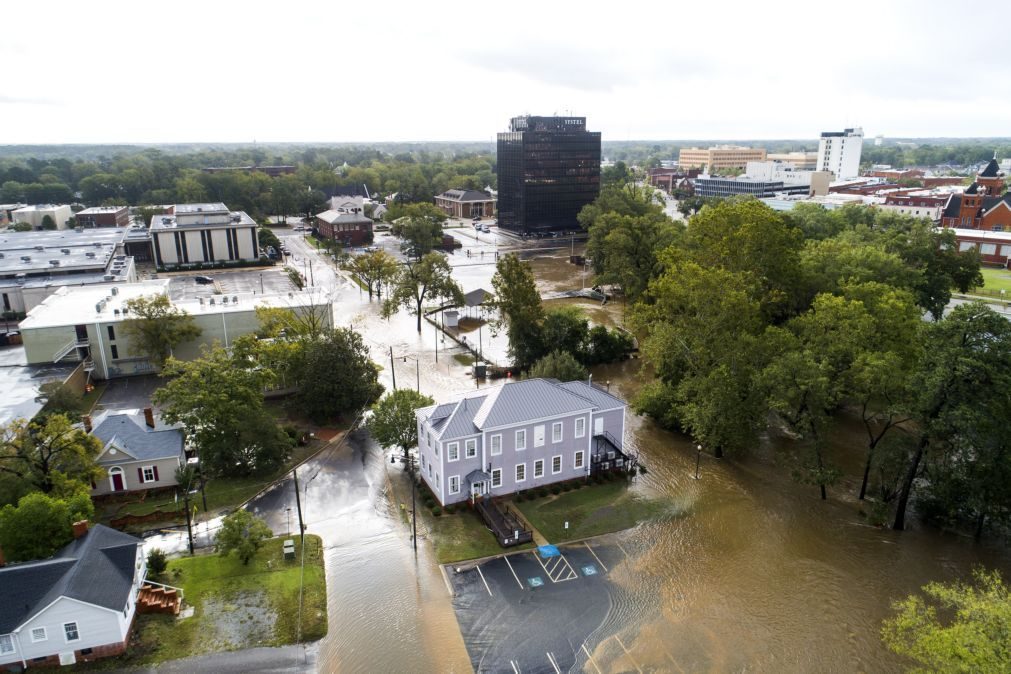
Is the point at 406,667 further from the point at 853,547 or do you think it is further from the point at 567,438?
the point at 853,547

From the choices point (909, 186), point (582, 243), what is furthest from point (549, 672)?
point (909, 186)

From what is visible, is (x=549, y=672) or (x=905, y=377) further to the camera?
(x=905, y=377)

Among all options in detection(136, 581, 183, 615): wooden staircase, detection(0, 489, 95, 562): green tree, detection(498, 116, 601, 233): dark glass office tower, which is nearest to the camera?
detection(0, 489, 95, 562): green tree

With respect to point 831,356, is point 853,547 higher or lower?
lower

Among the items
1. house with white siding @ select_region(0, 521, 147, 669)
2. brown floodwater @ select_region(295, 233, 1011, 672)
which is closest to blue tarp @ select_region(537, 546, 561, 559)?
brown floodwater @ select_region(295, 233, 1011, 672)

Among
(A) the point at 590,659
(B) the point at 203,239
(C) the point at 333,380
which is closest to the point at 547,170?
(B) the point at 203,239

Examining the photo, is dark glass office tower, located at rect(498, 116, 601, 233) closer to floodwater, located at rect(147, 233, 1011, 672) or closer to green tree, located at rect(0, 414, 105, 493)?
floodwater, located at rect(147, 233, 1011, 672)
